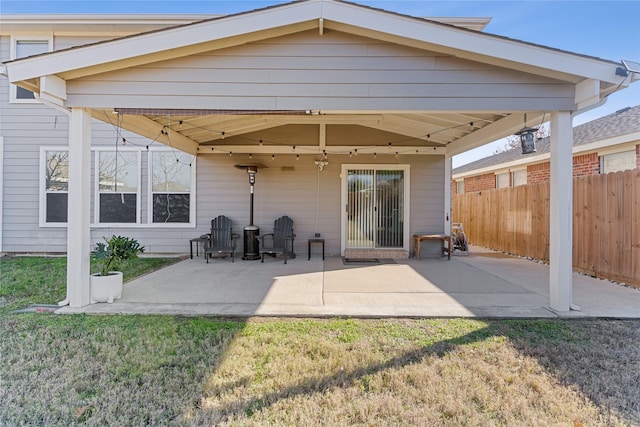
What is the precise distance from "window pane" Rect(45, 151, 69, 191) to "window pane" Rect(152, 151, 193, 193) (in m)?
2.06

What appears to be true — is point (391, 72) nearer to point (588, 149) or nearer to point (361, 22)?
point (361, 22)

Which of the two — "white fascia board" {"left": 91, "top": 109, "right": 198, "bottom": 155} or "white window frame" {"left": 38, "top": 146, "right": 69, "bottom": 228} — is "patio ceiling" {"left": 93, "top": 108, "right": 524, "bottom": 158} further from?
"white window frame" {"left": 38, "top": 146, "right": 69, "bottom": 228}

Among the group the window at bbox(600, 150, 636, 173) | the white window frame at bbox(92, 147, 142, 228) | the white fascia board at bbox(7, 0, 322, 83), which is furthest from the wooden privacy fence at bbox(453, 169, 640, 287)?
the white window frame at bbox(92, 147, 142, 228)

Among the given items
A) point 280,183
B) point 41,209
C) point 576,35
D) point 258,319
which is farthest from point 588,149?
point 41,209

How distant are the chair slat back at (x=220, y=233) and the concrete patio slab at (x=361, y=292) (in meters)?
0.91

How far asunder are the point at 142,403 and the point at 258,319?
5.04 ft

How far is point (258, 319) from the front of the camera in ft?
11.5

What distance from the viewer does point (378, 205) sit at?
313 inches

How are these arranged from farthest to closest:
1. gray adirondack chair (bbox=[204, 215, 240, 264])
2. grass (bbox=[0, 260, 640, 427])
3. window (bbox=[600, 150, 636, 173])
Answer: gray adirondack chair (bbox=[204, 215, 240, 264]), window (bbox=[600, 150, 636, 173]), grass (bbox=[0, 260, 640, 427])

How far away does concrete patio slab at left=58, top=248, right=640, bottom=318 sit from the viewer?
3764 mm

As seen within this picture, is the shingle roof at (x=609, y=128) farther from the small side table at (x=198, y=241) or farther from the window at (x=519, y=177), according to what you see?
the small side table at (x=198, y=241)

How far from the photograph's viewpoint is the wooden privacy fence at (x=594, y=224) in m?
4.85

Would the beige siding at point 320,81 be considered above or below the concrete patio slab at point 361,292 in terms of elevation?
above

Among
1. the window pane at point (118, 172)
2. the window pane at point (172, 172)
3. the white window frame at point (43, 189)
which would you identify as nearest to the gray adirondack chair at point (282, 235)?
the window pane at point (172, 172)
